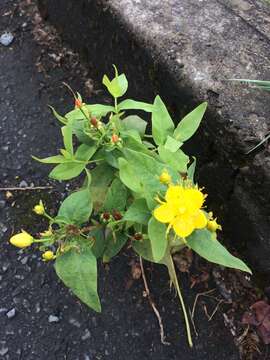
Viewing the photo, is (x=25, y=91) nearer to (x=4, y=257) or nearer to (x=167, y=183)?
(x=4, y=257)

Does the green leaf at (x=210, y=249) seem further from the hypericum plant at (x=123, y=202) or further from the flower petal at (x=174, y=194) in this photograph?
the flower petal at (x=174, y=194)

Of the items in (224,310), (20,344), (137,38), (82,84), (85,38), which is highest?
(137,38)

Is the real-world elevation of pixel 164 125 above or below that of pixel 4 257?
above

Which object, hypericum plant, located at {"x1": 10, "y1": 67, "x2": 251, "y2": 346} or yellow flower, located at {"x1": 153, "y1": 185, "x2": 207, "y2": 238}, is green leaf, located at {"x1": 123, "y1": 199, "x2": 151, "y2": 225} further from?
yellow flower, located at {"x1": 153, "y1": 185, "x2": 207, "y2": 238}

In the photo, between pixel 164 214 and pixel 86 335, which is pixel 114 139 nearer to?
pixel 164 214

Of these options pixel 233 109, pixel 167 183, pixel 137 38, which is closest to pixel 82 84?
pixel 137 38

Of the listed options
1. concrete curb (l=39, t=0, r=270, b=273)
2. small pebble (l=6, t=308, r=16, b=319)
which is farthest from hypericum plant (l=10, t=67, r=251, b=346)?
small pebble (l=6, t=308, r=16, b=319)

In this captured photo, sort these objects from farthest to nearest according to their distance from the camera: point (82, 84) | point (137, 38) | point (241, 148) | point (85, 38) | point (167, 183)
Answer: point (82, 84)
point (85, 38)
point (137, 38)
point (241, 148)
point (167, 183)

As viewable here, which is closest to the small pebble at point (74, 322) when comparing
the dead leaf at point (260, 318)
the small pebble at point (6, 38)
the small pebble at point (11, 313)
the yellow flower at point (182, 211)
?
the small pebble at point (11, 313)
